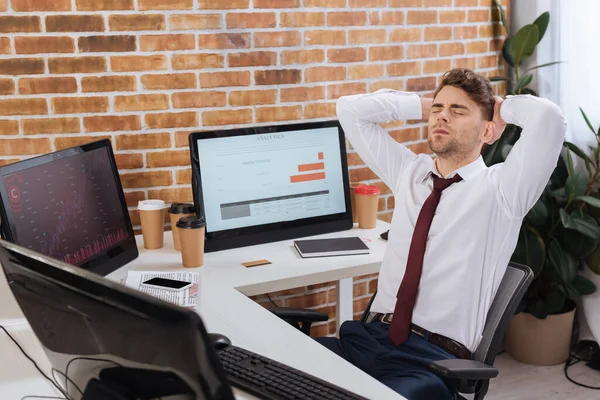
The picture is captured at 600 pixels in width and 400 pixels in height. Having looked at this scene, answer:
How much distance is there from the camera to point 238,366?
1.53 m

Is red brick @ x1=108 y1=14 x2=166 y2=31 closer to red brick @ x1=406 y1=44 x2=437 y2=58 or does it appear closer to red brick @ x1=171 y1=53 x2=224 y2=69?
red brick @ x1=171 y1=53 x2=224 y2=69

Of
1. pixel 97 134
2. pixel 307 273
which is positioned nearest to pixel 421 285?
pixel 307 273

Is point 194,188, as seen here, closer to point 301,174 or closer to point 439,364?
point 301,174

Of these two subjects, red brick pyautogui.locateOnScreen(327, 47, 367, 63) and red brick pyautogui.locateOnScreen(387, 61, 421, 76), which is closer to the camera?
red brick pyautogui.locateOnScreen(327, 47, 367, 63)

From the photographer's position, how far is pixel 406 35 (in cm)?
313

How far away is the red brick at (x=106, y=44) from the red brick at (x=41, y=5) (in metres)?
0.12

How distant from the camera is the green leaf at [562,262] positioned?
3.16m

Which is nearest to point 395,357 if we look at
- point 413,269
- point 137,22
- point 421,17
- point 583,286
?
point 413,269

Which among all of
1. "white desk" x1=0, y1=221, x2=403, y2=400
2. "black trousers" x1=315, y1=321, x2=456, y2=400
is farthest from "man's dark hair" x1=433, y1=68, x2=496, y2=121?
"black trousers" x1=315, y1=321, x2=456, y2=400

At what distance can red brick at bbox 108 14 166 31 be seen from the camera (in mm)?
2561

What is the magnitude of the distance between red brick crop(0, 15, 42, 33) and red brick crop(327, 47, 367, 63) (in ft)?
3.73

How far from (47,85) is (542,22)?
2.17 m

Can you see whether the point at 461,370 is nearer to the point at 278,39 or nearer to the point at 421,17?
the point at 278,39

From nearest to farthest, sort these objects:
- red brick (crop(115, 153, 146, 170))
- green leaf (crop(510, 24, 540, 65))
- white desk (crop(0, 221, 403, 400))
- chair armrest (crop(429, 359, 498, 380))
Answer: white desk (crop(0, 221, 403, 400)) < chair armrest (crop(429, 359, 498, 380)) < red brick (crop(115, 153, 146, 170)) < green leaf (crop(510, 24, 540, 65))
